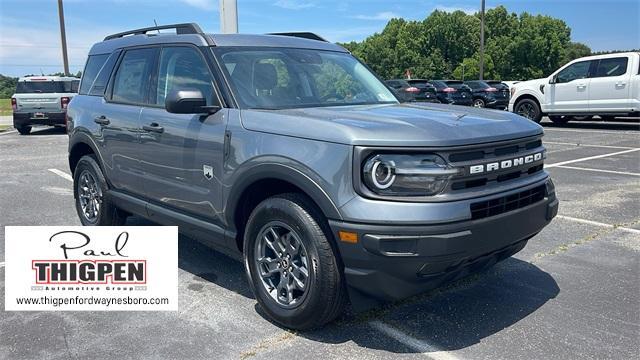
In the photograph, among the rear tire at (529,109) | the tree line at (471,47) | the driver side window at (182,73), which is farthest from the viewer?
the tree line at (471,47)

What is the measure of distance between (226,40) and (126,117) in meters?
1.18

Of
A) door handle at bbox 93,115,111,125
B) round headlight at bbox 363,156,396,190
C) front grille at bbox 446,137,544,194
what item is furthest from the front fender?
door handle at bbox 93,115,111,125

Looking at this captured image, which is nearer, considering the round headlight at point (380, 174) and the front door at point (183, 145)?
the round headlight at point (380, 174)

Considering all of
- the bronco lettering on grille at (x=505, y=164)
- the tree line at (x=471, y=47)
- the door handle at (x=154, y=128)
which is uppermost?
the tree line at (x=471, y=47)

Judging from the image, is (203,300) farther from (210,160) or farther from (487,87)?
(487,87)

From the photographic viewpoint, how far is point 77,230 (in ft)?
12.9

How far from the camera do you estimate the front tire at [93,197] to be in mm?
5207

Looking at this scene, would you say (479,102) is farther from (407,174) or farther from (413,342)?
(407,174)

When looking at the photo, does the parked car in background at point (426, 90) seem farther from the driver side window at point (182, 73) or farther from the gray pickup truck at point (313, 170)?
the driver side window at point (182, 73)

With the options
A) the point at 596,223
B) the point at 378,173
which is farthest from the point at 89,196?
the point at 596,223

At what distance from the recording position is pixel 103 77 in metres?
5.31

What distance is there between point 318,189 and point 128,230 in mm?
1636

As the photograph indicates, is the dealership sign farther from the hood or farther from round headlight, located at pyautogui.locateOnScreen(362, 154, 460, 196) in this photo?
round headlight, located at pyautogui.locateOnScreen(362, 154, 460, 196)

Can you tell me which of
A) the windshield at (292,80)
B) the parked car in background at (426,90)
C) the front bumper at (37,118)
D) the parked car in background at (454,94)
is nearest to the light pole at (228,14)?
the windshield at (292,80)
